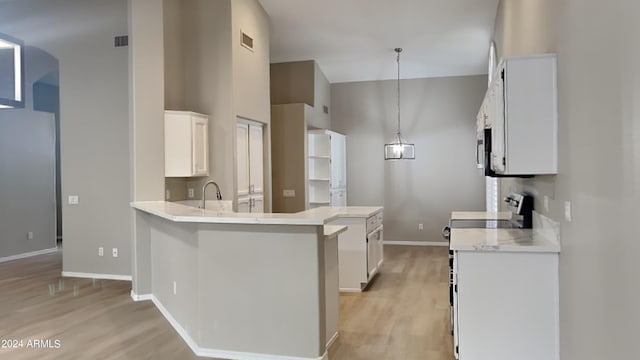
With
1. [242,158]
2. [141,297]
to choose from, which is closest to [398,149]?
[242,158]

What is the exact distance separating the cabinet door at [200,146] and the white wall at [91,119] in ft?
3.90

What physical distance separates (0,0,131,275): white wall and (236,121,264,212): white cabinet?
1.50 meters

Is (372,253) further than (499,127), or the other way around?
(372,253)

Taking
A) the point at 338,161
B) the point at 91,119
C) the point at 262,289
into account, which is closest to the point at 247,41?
the point at 91,119

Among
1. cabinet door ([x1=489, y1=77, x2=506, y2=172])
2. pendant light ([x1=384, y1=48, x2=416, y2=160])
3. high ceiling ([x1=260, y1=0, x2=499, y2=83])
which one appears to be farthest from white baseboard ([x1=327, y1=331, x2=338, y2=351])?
pendant light ([x1=384, y1=48, x2=416, y2=160])

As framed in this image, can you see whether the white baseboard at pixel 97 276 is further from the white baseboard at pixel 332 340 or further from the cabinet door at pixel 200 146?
the white baseboard at pixel 332 340

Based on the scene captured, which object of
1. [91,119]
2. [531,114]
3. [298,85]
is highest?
[298,85]

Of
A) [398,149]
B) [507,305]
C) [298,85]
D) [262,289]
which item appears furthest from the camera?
[298,85]

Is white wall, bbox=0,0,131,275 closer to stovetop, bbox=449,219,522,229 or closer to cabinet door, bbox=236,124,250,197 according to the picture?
cabinet door, bbox=236,124,250,197

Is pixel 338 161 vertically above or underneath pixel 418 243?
above

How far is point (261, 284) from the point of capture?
11.9ft

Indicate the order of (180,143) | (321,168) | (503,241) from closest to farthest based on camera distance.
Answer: (503,241), (180,143), (321,168)

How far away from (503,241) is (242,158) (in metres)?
4.04

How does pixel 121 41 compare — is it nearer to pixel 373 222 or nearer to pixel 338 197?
pixel 373 222
